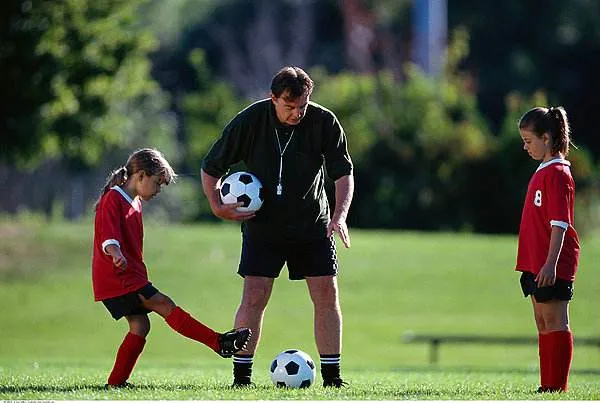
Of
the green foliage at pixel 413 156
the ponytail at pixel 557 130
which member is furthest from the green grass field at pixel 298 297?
the ponytail at pixel 557 130

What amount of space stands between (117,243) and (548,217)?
2.66 m

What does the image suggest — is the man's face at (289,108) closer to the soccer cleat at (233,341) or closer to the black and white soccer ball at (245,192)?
the black and white soccer ball at (245,192)

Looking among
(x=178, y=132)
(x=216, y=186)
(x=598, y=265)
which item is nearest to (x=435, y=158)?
(x=598, y=265)

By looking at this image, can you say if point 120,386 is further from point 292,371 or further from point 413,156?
point 413,156

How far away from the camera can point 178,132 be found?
54.6 metres

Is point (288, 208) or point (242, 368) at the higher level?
point (288, 208)

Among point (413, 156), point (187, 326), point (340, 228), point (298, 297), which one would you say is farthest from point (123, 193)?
point (413, 156)

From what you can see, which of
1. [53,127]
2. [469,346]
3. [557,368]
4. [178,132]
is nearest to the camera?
[557,368]

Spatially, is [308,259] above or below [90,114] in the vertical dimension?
below

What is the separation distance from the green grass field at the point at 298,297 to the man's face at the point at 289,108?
8.94 meters

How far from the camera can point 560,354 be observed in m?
8.30

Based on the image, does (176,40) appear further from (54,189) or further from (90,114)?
(90,114)

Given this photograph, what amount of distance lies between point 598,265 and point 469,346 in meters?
6.02

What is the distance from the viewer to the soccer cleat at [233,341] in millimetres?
8328
